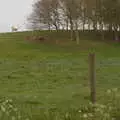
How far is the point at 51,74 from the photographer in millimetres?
27781

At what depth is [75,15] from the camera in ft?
266

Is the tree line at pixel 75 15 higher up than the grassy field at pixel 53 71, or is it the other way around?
the tree line at pixel 75 15

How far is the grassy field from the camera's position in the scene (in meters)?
15.3

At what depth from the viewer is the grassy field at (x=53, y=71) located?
1532 centimetres

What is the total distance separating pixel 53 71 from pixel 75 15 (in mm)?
52933

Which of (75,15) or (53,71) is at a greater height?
Result: (75,15)

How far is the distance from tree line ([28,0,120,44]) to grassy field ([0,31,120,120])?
9.59ft

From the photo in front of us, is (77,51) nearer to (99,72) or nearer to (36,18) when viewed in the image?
(36,18)

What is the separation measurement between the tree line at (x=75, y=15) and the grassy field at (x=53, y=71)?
2.92m

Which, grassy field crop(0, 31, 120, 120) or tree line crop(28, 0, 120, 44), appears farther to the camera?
tree line crop(28, 0, 120, 44)

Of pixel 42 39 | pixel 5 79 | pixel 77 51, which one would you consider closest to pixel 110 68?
pixel 5 79

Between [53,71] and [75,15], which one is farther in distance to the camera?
[75,15]

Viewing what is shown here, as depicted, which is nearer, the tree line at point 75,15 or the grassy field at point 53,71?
the grassy field at point 53,71

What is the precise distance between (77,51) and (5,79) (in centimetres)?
4412
